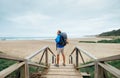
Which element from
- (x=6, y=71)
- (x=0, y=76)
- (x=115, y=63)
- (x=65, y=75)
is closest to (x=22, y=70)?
(x=6, y=71)

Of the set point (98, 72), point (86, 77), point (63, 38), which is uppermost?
point (63, 38)

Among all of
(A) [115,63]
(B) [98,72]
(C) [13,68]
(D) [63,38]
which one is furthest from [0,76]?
(A) [115,63]

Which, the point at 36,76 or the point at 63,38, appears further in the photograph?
the point at 63,38

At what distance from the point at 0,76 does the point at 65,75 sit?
449 centimetres

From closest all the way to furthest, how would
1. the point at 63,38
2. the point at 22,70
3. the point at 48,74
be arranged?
the point at 22,70, the point at 48,74, the point at 63,38

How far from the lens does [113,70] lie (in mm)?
3475

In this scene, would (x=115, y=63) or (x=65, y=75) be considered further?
(x=115, y=63)

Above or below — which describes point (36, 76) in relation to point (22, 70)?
below

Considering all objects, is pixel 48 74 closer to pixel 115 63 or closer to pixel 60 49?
pixel 60 49

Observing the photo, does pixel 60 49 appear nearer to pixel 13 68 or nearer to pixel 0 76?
pixel 13 68

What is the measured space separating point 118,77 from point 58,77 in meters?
4.31

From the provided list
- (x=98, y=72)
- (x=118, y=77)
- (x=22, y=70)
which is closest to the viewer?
(x=118, y=77)

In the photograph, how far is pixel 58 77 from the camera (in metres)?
7.36

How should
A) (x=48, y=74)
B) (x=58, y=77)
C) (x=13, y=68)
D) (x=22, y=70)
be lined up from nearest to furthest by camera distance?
(x=13, y=68), (x=22, y=70), (x=58, y=77), (x=48, y=74)
